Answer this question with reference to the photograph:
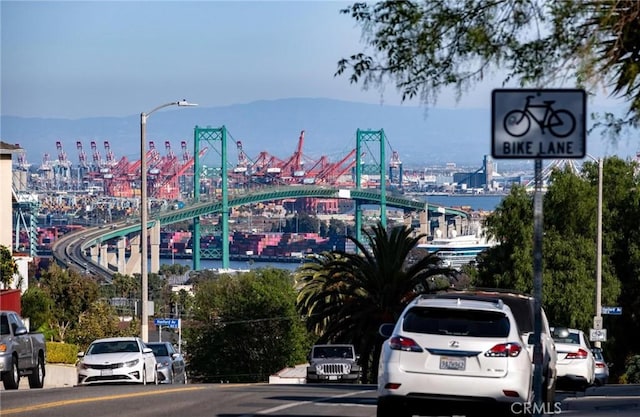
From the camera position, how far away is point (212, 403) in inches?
797

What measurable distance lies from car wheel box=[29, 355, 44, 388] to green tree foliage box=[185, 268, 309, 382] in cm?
5774

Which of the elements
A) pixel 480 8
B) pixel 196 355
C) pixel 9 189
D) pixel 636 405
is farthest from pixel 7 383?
pixel 196 355

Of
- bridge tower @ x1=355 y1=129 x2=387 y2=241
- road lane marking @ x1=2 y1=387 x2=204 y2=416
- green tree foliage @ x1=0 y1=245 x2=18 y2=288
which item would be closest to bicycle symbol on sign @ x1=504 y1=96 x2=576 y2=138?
road lane marking @ x1=2 y1=387 x2=204 y2=416

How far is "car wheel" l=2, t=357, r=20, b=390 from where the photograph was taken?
2638cm

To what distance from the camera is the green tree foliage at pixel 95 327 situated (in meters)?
79.0

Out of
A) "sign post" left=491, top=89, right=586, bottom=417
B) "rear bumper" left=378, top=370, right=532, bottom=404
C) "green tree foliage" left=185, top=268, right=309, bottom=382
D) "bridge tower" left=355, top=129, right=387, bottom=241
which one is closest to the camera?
"sign post" left=491, top=89, right=586, bottom=417

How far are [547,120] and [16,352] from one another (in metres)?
17.0

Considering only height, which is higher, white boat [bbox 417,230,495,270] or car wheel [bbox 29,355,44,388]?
car wheel [bbox 29,355,44,388]

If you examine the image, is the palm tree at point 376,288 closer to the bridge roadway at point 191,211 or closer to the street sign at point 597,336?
the street sign at point 597,336

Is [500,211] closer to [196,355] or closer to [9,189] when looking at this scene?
[9,189]

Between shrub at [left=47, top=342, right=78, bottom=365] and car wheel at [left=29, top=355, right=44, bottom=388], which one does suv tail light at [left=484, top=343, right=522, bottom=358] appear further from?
shrub at [left=47, top=342, right=78, bottom=365]

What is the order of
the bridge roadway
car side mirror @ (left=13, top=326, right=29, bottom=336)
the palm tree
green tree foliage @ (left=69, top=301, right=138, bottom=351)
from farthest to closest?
the bridge roadway → green tree foliage @ (left=69, top=301, right=138, bottom=351) → the palm tree → car side mirror @ (left=13, top=326, right=29, bottom=336)

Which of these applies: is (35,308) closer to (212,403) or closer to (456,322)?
(212,403)

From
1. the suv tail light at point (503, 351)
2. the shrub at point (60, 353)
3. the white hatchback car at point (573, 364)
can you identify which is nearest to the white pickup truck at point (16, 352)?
the white hatchback car at point (573, 364)
